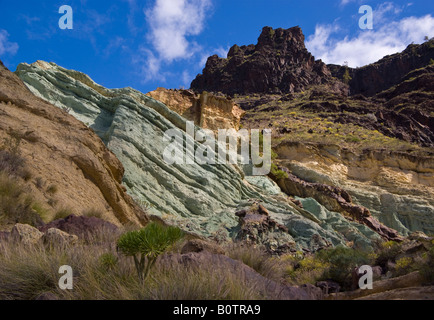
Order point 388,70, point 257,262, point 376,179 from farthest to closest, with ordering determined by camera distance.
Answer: point 388,70
point 376,179
point 257,262

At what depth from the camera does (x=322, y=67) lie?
99312 mm

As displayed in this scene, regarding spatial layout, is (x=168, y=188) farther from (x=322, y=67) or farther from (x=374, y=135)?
(x=322, y=67)

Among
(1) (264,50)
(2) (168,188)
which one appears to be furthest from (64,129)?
(1) (264,50)

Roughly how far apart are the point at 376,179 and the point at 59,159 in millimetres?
25146

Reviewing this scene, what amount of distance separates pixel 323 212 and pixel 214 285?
1849cm

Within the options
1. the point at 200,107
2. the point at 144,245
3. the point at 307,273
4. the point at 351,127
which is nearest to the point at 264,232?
the point at 307,273

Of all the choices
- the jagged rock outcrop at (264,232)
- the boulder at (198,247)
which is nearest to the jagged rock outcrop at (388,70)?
the jagged rock outcrop at (264,232)

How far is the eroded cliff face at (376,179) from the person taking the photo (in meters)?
23.6

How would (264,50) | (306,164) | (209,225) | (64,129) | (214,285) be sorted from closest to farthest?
1. (214,285)
2. (64,129)
3. (209,225)
4. (306,164)
5. (264,50)

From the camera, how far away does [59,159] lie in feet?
28.4

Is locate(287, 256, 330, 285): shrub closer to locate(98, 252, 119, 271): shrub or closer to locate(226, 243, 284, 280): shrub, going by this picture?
locate(226, 243, 284, 280): shrub

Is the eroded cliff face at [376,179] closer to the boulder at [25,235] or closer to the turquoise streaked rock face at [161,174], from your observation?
the turquoise streaked rock face at [161,174]

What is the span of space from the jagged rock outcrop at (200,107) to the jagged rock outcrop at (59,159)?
55.9 ft

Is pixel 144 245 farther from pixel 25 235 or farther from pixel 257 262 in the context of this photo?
pixel 257 262
